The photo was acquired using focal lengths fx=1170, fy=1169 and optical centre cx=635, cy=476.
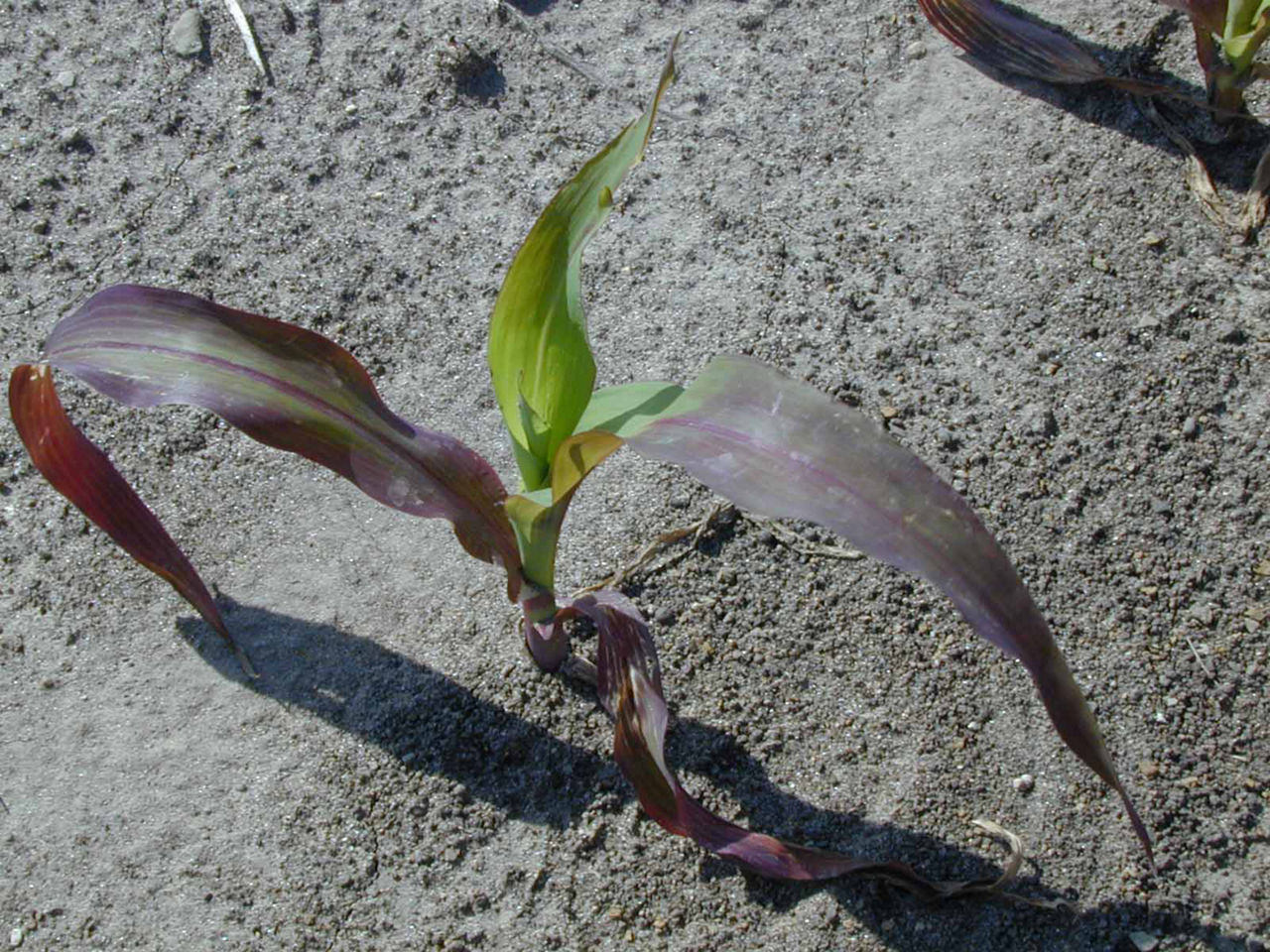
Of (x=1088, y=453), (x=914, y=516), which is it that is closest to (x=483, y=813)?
(x=914, y=516)

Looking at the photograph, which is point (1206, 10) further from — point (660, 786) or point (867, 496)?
point (660, 786)

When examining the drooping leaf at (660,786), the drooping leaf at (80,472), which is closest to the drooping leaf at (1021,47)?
the drooping leaf at (660,786)

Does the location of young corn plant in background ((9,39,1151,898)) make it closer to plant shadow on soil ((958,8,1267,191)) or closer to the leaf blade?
the leaf blade

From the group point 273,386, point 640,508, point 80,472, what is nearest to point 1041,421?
point 640,508

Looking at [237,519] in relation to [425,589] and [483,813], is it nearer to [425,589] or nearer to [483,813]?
[425,589]

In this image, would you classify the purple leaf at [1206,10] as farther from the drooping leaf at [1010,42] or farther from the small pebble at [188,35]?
the small pebble at [188,35]

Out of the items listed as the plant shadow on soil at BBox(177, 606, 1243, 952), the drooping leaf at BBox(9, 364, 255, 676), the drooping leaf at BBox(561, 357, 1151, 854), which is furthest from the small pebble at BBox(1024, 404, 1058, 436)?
the drooping leaf at BBox(9, 364, 255, 676)

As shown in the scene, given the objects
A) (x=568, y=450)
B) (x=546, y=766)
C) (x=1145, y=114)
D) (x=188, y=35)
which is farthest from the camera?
(x=188, y=35)
